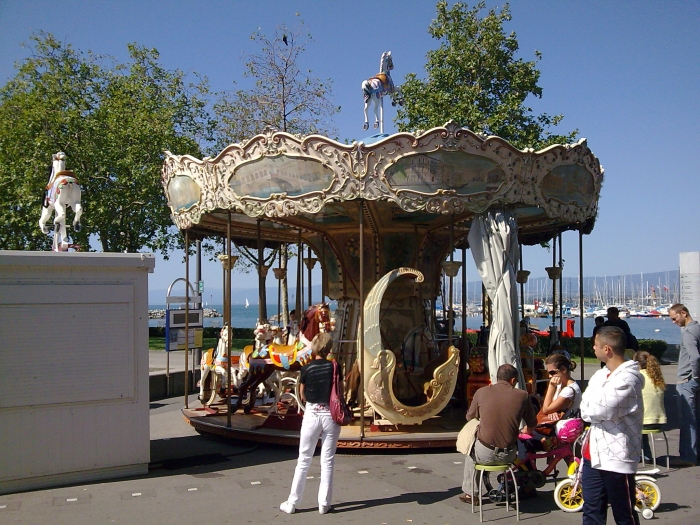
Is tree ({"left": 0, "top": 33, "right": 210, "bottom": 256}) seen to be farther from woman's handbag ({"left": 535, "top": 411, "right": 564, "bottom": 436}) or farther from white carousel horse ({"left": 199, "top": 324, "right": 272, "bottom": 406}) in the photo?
woman's handbag ({"left": 535, "top": 411, "right": 564, "bottom": 436})

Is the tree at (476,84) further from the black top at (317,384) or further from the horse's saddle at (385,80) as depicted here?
the black top at (317,384)

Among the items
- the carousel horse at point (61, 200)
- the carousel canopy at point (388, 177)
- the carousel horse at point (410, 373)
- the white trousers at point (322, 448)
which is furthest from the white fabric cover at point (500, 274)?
the carousel horse at point (61, 200)

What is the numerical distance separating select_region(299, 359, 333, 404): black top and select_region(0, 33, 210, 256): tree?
58.4ft

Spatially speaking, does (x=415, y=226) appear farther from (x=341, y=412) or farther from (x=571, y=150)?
(x=341, y=412)

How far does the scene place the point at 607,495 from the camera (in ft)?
14.8

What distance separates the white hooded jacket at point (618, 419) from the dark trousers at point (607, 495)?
0.19 ft

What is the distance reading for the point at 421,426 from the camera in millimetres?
9984

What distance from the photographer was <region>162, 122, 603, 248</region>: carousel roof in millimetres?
9211

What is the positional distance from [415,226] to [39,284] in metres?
6.66

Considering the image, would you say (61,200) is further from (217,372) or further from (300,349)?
(217,372)

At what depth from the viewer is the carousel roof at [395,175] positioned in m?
9.21

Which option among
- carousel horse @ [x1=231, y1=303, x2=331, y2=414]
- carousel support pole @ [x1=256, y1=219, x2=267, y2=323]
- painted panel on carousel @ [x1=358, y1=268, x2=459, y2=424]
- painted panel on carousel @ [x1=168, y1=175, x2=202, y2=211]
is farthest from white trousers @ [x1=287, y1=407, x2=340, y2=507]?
carousel support pole @ [x1=256, y1=219, x2=267, y2=323]

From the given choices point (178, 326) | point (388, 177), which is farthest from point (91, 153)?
point (388, 177)

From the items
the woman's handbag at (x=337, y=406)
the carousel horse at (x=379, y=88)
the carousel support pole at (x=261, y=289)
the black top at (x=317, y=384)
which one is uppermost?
the carousel horse at (x=379, y=88)
